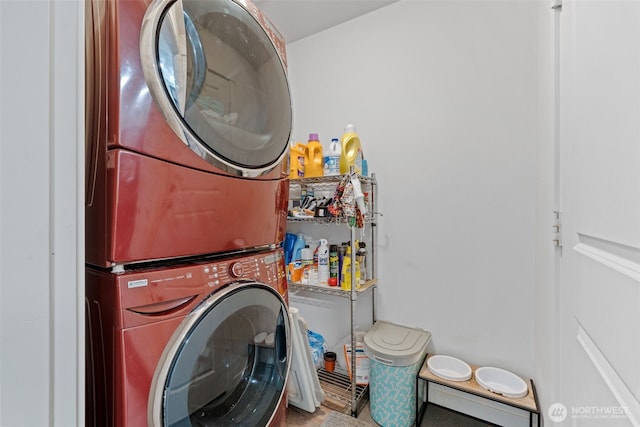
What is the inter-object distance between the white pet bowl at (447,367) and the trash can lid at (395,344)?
0.07 meters

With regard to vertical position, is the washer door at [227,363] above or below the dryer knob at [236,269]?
below

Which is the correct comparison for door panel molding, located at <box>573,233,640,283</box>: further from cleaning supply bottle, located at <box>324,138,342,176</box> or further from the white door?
cleaning supply bottle, located at <box>324,138,342,176</box>

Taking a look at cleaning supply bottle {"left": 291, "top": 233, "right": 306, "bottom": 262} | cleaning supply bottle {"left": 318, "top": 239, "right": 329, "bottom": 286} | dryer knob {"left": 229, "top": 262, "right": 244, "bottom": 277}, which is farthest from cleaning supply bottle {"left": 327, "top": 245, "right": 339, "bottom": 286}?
dryer knob {"left": 229, "top": 262, "right": 244, "bottom": 277}

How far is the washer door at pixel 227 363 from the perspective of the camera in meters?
0.69

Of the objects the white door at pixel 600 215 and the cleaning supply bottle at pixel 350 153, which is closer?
the white door at pixel 600 215

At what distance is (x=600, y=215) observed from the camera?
2.09 feet

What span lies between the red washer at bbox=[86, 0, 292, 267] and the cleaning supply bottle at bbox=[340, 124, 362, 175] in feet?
2.79

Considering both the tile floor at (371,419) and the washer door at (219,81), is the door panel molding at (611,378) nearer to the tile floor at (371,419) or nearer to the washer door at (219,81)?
the washer door at (219,81)

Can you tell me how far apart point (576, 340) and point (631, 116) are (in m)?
0.63

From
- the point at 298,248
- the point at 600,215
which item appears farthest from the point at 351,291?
the point at 600,215
